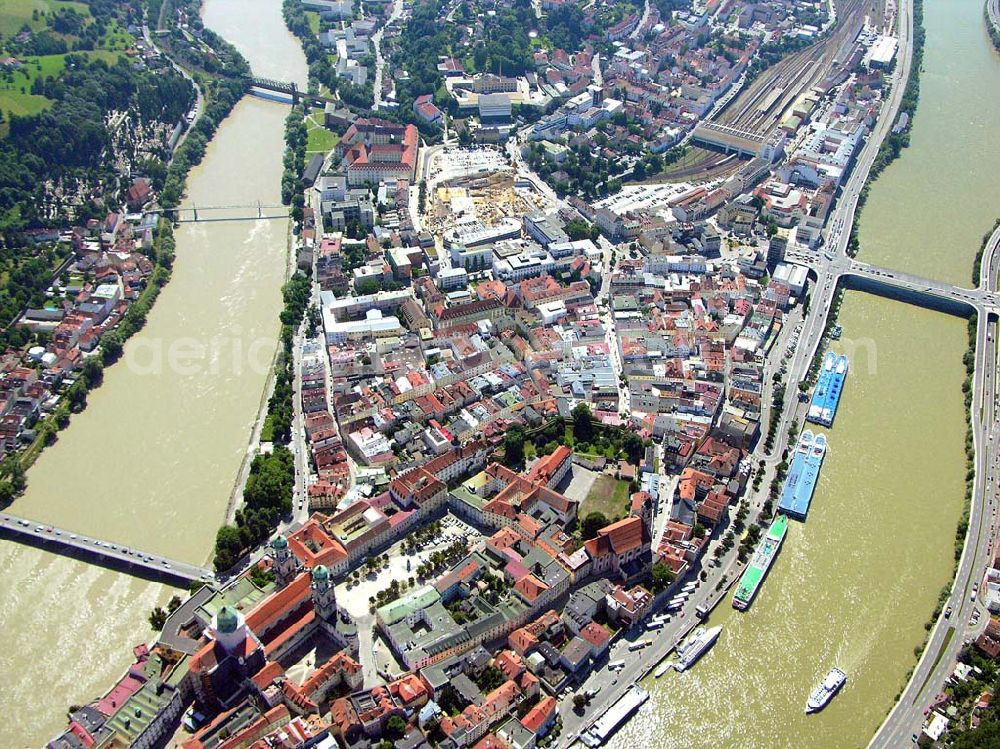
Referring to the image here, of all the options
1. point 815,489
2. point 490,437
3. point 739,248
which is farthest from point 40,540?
point 739,248

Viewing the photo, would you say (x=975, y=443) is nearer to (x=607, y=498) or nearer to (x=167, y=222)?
(x=607, y=498)

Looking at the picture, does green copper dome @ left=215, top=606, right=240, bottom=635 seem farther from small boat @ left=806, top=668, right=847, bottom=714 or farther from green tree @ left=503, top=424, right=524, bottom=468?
small boat @ left=806, top=668, right=847, bottom=714

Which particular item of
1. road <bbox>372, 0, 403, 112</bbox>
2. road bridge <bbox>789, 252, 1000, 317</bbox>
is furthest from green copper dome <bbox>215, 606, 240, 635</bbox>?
road <bbox>372, 0, 403, 112</bbox>

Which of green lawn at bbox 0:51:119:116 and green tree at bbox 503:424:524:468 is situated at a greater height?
green lawn at bbox 0:51:119:116

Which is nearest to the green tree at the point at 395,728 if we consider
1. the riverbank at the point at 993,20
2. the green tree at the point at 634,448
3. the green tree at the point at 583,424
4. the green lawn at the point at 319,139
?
the green tree at the point at 634,448

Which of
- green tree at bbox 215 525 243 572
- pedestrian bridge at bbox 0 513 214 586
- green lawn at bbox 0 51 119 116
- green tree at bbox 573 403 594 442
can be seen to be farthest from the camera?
green lawn at bbox 0 51 119 116
